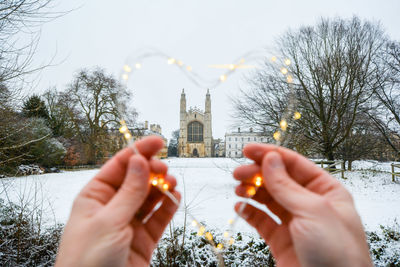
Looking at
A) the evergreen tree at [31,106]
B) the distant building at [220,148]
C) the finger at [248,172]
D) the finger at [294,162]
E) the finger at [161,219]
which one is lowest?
the distant building at [220,148]

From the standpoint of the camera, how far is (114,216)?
96 cm

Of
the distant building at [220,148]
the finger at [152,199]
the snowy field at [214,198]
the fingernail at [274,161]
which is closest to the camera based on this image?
the fingernail at [274,161]

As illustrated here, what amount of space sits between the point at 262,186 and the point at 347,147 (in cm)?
1624

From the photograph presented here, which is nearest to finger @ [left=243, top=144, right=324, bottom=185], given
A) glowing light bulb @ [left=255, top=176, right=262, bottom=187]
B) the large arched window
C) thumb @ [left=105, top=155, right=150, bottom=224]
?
glowing light bulb @ [left=255, top=176, right=262, bottom=187]

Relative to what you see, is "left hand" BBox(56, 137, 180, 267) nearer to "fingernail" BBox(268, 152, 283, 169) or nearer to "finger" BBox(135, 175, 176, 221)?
"finger" BBox(135, 175, 176, 221)

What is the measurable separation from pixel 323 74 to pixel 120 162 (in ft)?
35.5

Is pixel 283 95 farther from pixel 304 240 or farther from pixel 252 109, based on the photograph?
pixel 304 240

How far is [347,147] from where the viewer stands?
1442 cm

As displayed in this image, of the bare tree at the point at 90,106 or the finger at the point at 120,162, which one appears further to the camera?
the bare tree at the point at 90,106

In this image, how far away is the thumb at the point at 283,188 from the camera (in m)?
1.02

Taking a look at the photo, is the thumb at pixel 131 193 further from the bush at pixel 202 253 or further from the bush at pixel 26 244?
the bush at pixel 26 244

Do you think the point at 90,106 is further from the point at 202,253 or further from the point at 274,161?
the point at 274,161

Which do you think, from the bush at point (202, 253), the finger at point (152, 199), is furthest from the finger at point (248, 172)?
the bush at point (202, 253)

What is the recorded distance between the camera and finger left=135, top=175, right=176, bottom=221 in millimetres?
1283
